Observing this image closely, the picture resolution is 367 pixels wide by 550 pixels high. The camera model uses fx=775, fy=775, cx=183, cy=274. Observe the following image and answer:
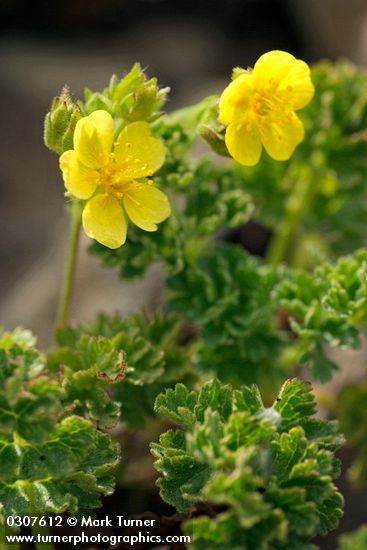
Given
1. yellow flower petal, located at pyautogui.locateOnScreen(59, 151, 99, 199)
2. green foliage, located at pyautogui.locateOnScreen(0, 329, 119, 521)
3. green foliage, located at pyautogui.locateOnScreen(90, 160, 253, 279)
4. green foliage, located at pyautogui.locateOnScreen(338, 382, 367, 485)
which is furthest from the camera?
green foliage, located at pyautogui.locateOnScreen(338, 382, 367, 485)

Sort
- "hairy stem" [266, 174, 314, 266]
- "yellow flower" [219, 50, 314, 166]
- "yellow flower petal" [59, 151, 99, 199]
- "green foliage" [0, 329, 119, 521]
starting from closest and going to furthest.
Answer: "green foliage" [0, 329, 119, 521] < "yellow flower petal" [59, 151, 99, 199] < "yellow flower" [219, 50, 314, 166] < "hairy stem" [266, 174, 314, 266]

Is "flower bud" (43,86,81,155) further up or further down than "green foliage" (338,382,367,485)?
further up

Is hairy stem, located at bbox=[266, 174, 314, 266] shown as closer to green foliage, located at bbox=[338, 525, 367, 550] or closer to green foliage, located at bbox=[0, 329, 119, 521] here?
green foliage, located at bbox=[338, 525, 367, 550]

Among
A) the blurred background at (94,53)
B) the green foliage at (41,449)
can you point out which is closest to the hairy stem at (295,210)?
the blurred background at (94,53)

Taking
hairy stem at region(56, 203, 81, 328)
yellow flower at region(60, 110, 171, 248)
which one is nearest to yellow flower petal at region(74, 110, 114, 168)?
yellow flower at region(60, 110, 171, 248)

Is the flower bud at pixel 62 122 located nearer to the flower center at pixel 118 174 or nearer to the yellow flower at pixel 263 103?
Answer: the flower center at pixel 118 174
